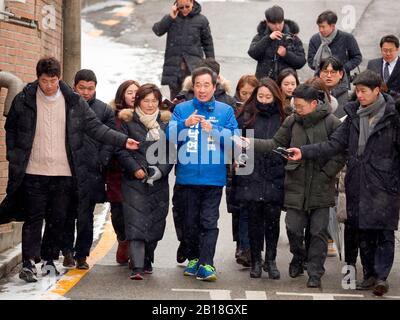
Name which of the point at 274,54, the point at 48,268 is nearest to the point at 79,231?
the point at 48,268

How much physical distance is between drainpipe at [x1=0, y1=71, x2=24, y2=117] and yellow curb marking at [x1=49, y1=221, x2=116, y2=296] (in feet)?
5.20

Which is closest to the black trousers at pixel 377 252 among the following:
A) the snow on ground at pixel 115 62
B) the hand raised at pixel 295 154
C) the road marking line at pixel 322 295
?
the road marking line at pixel 322 295

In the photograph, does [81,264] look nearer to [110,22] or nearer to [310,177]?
[310,177]

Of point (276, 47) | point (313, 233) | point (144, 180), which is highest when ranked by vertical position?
point (276, 47)

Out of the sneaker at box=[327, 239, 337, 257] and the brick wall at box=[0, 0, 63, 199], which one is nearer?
the brick wall at box=[0, 0, 63, 199]

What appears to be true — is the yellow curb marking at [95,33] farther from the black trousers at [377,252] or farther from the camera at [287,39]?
the black trousers at [377,252]

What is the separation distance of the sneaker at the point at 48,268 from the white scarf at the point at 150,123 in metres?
1.44

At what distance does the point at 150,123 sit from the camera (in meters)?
10.2

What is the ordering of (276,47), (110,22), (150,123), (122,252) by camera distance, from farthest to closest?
1. (110,22)
2. (276,47)
3. (122,252)
4. (150,123)

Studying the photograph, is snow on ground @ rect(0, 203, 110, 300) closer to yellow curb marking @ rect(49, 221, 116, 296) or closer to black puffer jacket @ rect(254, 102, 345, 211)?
yellow curb marking @ rect(49, 221, 116, 296)

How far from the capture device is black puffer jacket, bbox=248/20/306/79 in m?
13.5

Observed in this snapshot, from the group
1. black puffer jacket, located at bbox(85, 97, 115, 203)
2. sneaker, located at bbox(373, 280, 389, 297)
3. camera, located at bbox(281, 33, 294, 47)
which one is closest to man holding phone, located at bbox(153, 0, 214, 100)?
camera, located at bbox(281, 33, 294, 47)

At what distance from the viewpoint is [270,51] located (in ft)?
44.4

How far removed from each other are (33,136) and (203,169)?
1548mm
